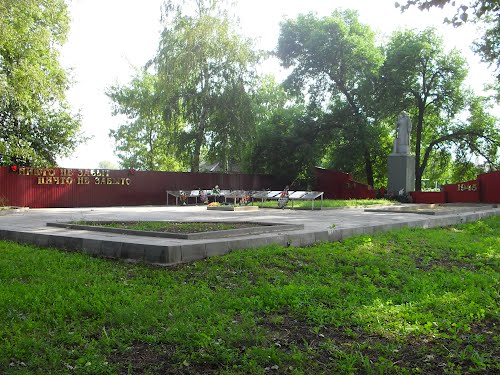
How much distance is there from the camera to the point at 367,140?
27719 millimetres

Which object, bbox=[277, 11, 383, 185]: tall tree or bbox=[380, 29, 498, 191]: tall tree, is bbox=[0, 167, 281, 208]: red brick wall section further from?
bbox=[380, 29, 498, 191]: tall tree

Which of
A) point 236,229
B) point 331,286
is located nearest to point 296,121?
point 236,229

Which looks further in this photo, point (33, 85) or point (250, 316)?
point (33, 85)

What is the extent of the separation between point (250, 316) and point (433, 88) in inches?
1113

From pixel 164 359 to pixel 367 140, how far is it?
84.6 ft

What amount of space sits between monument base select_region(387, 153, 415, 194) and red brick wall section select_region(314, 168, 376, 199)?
3.98 feet

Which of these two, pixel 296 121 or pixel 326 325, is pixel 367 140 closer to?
pixel 296 121

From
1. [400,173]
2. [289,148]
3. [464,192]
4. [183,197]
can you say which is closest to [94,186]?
[183,197]

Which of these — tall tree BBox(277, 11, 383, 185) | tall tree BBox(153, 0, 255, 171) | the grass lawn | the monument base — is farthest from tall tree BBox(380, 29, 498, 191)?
the grass lawn

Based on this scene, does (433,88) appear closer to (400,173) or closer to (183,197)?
(400,173)

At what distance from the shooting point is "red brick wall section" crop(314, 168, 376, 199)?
26172 millimetres

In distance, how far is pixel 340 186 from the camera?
1093 inches

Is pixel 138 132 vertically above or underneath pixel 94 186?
above

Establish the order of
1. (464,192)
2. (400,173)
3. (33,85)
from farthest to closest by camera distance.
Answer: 1. (400,173)
2. (464,192)
3. (33,85)
